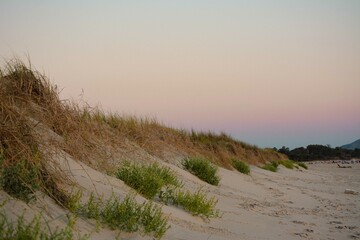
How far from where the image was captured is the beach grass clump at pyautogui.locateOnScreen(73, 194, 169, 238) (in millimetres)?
3566

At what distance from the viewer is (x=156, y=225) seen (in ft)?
12.3

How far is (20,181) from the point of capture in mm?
3264

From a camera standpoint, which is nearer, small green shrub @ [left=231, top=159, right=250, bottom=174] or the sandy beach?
the sandy beach

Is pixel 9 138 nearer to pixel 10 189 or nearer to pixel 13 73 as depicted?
pixel 10 189

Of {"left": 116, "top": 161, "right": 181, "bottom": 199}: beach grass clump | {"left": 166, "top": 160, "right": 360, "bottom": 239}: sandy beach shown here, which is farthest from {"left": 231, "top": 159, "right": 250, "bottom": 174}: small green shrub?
{"left": 116, "top": 161, "right": 181, "bottom": 199}: beach grass clump

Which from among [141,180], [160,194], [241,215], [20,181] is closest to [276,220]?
[241,215]

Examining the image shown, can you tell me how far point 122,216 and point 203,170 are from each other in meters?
5.85

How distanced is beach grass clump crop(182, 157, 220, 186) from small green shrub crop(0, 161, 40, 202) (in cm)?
619

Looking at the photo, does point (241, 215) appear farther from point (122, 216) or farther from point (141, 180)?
point (122, 216)

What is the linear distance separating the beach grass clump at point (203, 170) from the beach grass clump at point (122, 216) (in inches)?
213

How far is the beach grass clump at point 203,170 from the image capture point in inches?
363

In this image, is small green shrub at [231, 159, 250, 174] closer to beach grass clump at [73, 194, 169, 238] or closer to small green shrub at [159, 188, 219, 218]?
small green shrub at [159, 188, 219, 218]

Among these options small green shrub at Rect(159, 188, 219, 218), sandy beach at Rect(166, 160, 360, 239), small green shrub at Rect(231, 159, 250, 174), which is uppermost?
small green shrub at Rect(231, 159, 250, 174)

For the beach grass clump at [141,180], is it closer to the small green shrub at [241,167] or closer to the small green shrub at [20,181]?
→ the small green shrub at [20,181]
